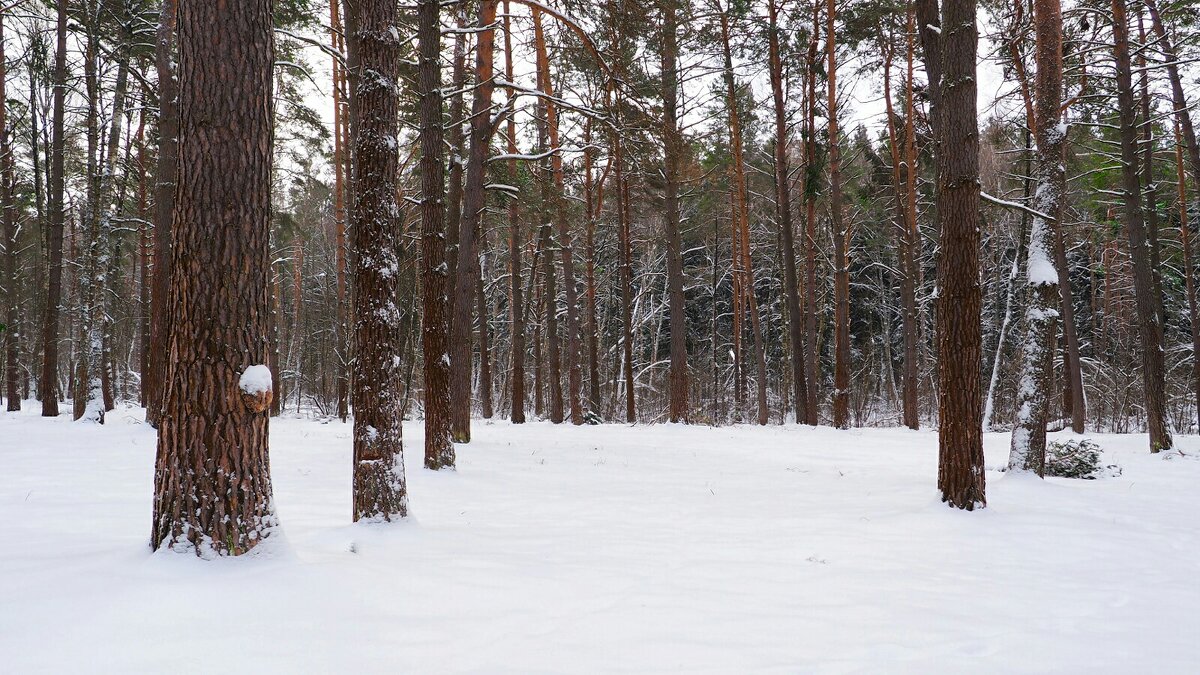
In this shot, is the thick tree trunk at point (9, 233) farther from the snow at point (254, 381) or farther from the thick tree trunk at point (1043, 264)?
the thick tree trunk at point (1043, 264)

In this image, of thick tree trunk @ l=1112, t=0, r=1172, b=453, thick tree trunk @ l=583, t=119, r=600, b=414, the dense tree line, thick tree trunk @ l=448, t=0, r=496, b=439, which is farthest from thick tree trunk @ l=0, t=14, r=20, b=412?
thick tree trunk @ l=1112, t=0, r=1172, b=453

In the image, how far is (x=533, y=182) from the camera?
13648 millimetres

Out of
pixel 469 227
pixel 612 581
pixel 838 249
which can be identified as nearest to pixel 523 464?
pixel 469 227

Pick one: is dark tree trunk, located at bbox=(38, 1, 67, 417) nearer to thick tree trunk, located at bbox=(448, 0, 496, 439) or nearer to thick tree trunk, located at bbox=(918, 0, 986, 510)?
thick tree trunk, located at bbox=(448, 0, 496, 439)

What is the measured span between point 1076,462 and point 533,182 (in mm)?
10426

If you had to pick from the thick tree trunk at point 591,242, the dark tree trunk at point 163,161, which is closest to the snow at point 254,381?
the dark tree trunk at point 163,161

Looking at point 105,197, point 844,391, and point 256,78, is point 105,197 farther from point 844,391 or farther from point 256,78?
point 844,391

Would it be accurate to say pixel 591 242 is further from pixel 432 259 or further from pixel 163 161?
pixel 432 259

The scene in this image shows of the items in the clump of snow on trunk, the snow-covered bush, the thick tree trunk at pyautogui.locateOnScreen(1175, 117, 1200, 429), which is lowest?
the snow-covered bush

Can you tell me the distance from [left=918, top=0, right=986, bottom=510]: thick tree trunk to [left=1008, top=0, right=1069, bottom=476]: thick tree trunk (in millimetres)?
2173

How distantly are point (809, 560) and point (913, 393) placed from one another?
13272 millimetres

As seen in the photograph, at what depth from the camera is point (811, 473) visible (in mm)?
8023

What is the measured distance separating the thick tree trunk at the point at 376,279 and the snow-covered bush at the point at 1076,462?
7.59 meters

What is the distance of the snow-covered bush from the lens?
7648mm
